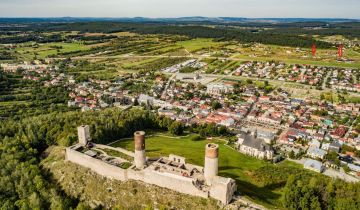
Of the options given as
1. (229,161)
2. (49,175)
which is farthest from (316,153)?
(49,175)

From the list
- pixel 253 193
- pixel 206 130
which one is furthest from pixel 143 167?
pixel 206 130

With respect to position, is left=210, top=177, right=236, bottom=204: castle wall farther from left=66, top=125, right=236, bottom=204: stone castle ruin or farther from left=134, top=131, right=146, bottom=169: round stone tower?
left=134, top=131, right=146, bottom=169: round stone tower

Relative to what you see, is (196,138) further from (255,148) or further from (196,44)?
(196,44)

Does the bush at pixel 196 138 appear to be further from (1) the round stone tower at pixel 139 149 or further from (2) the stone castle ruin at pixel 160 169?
(1) the round stone tower at pixel 139 149

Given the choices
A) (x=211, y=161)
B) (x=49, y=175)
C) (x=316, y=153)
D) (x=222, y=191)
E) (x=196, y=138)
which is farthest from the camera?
(x=196, y=138)

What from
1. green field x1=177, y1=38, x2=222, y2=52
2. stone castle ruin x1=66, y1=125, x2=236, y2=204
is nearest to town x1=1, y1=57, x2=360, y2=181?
stone castle ruin x1=66, y1=125, x2=236, y2=204

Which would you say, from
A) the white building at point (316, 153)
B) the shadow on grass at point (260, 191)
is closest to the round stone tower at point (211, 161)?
the shadow on grass at point (260, 191)

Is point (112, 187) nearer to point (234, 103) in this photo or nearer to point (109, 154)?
point (109, 154)
